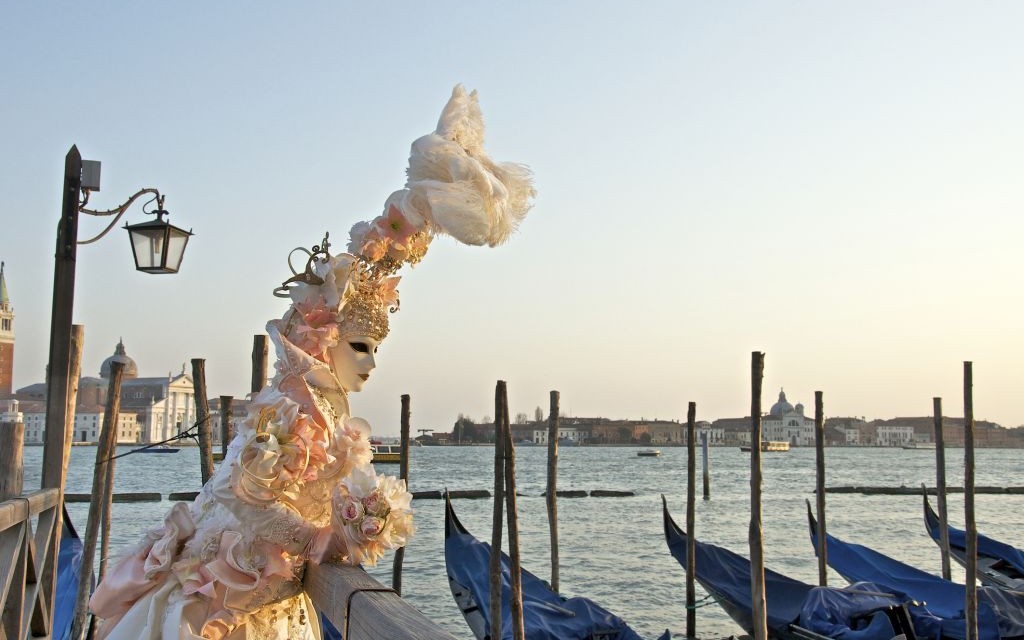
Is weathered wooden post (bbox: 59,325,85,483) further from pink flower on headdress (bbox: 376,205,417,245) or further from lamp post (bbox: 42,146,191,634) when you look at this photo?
pink flower on headdress (bbox: 376,205,417,245)

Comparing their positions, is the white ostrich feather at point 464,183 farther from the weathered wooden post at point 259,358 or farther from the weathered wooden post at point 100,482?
the weathered wooden post at point 100,482

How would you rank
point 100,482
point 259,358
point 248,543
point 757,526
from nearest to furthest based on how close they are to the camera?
point 248,543, point 259,358, point 100,482, point 757,526

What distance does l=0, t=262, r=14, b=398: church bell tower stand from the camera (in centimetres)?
4809

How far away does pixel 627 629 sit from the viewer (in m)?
6.06

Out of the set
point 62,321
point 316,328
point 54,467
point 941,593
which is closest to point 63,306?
point 62,321

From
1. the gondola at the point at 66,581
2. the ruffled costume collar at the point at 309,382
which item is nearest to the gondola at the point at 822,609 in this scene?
the gondola at the point at 66,581

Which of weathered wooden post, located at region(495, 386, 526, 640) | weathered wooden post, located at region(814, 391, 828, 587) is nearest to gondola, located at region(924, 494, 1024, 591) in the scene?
weathered wooden post, located at region(814, 391, 828, 587)

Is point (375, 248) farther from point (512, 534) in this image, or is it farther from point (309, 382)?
point (512, 534)

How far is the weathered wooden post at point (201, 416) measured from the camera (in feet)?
17.3

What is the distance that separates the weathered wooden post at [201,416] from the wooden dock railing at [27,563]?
6.78 ft

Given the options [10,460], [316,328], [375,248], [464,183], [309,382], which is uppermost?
[464,183]

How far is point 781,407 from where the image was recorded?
9019 centimetres

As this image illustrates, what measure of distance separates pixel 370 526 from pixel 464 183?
764mm

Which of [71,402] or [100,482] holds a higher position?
[71,402]
